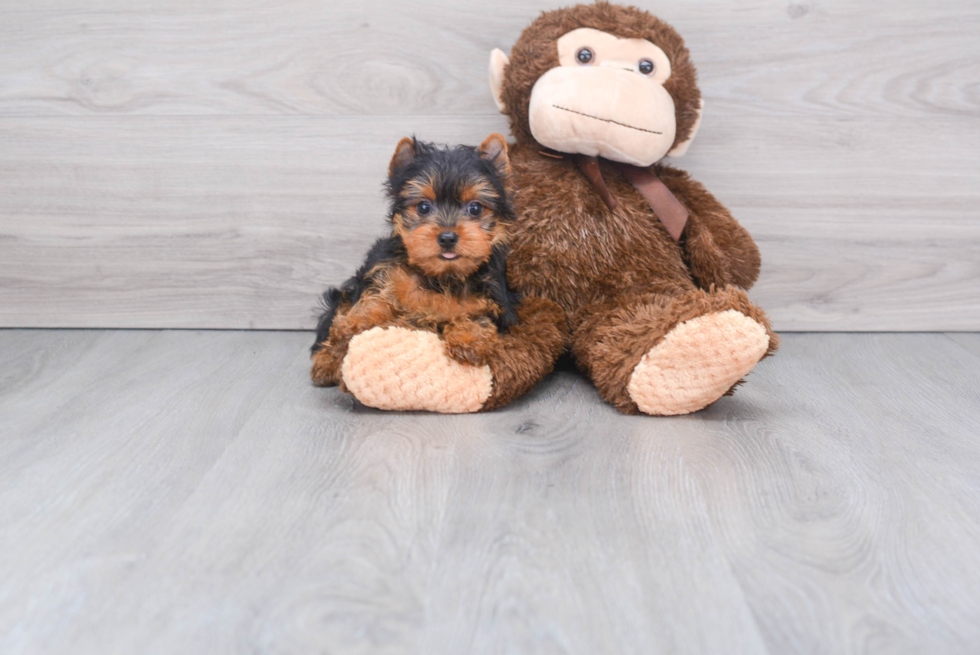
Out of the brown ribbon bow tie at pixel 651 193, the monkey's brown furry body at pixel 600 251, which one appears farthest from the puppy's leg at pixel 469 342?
the brown ribbon bow tie at pixel 651 193

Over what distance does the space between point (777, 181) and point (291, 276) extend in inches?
46.3

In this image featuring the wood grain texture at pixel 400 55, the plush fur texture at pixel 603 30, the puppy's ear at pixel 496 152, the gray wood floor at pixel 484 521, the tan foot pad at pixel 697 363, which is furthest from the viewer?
the wood grain texture at pixel 400 55

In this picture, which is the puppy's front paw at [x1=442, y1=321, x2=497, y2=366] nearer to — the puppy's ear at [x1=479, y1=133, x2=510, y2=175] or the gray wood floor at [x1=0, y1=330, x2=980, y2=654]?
the gray wood floor at [x1=0, y1=330, x2=980, y2=654]

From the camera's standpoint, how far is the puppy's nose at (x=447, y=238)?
4.17 feet

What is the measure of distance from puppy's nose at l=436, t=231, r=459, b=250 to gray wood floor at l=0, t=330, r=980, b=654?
1.00 ft

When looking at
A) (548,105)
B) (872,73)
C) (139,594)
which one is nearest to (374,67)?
(548,105)

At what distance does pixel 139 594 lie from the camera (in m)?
0.86

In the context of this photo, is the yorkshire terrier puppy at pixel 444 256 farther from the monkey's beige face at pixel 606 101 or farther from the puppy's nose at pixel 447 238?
the monkey's beige face at pixel 606 101

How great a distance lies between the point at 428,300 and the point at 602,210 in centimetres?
42

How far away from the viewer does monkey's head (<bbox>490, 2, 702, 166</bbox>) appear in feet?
4.76

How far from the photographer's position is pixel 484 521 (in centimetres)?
101

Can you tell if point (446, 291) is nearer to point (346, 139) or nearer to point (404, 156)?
point (404, 156)

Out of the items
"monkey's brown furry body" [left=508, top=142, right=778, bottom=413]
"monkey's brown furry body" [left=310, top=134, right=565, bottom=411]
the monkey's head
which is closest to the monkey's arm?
"monkey's brown furry body" [left=508, top=142, right=778, bottom=413]

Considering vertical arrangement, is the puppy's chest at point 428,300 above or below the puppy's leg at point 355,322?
above
